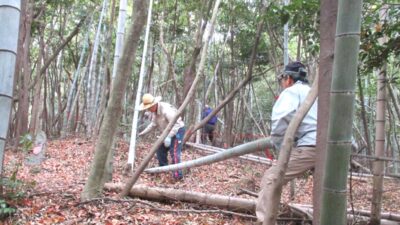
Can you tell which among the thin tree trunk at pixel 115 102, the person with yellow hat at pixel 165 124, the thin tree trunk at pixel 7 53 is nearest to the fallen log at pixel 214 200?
the thin tree trunk at pixel 115 102

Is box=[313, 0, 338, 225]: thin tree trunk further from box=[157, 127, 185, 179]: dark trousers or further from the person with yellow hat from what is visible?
box=[157, 127, 185, 179]: dark trousers

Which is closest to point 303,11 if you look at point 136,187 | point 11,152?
point 136,187

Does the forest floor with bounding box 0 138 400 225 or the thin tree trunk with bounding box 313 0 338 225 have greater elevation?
the thin tree trunk with bounding box 313 0 338 225

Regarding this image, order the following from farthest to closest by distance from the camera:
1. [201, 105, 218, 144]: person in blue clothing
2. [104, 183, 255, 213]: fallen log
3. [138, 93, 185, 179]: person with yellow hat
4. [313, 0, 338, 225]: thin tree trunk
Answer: [201, 105, 218, 144]: person in blue clothing, [138, 93, 185, 179]: person with yellow hat, [104, 183, 255, 213]: fallen log, [313, 0, 338, 225]: thin tree trunk

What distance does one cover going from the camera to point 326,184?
168 cm

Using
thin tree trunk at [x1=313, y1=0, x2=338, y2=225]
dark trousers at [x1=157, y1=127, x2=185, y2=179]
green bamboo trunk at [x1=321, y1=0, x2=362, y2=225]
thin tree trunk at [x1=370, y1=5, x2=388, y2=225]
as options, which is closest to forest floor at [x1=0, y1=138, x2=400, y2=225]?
thin tree trunk at [x1=370, y1=5, x2=388, y2=225]

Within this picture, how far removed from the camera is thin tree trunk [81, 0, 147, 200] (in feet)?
13.7

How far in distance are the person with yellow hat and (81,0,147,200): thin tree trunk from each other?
2209 millimetres

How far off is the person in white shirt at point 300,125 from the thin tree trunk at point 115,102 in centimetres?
152

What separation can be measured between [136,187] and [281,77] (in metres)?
2.29

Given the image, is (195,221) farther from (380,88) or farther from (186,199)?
(380,88)

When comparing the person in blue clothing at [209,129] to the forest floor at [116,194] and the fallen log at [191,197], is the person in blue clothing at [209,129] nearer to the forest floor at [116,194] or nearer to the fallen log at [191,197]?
the forest floor at [116,194]

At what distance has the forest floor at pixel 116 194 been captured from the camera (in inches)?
159

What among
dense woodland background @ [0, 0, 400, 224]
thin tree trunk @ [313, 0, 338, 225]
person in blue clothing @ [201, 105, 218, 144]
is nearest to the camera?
thin tree trunk @ [313, 0, 338, 225]
